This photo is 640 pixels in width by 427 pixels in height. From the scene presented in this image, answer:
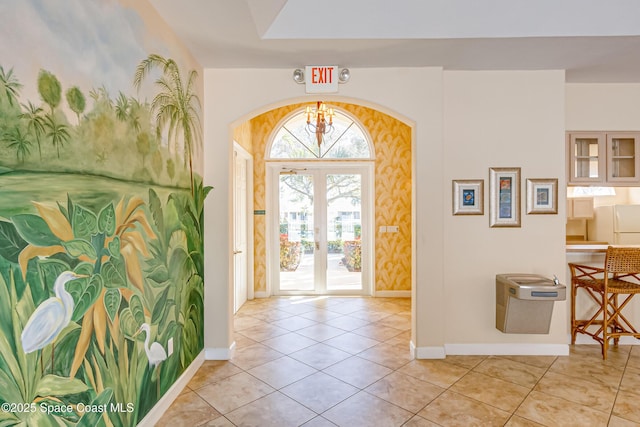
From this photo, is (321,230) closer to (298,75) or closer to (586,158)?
(298,75)

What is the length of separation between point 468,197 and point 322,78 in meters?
1.85

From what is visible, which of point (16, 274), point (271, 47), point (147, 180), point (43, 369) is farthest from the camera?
point (271, 47)

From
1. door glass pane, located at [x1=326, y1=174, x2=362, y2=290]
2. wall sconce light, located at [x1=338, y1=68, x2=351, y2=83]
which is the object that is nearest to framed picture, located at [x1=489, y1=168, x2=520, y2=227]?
wall sconce light, located at [x1=338, y1=68, x2=351, y2=83]

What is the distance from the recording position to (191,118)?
3.13 meters

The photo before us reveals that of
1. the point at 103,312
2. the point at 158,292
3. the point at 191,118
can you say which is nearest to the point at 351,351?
the point at 158,292

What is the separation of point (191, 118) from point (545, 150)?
11.2ft

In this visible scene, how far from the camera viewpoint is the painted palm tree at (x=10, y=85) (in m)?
1.28

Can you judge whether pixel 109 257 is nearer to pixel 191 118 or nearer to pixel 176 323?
pixel 176 323

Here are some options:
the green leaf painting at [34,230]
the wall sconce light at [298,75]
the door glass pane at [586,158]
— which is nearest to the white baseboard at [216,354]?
the green leaf painting at [34,230]

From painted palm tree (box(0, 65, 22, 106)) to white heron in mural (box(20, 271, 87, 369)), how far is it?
29.1 inches

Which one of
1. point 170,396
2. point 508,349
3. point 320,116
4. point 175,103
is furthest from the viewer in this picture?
point 320,116

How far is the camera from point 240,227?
5.31 m

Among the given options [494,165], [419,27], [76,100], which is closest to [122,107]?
[76,100]

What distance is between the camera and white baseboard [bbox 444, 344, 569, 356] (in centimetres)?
353
